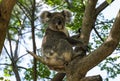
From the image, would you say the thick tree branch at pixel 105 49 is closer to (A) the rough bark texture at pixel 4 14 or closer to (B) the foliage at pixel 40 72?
(A) the rough bark texture at pixel 4 14

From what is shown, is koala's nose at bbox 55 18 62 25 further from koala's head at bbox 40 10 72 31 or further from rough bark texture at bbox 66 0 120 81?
rough bark texture at bbox 66 0 120 81

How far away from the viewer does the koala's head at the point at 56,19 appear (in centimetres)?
786

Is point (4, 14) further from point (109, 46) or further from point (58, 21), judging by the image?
point (58, 21)

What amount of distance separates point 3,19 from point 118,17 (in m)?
1.77

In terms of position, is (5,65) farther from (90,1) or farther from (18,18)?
(90,1)

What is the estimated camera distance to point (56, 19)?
26.0ft

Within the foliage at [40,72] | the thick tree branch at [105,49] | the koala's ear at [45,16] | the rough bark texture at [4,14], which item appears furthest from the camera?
the foliage at [40,72]

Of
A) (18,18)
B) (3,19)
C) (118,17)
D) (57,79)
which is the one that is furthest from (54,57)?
(18,18)

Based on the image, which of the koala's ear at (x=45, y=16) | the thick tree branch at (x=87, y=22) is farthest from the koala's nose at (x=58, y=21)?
the thick tree branch at (x=87, y=22)

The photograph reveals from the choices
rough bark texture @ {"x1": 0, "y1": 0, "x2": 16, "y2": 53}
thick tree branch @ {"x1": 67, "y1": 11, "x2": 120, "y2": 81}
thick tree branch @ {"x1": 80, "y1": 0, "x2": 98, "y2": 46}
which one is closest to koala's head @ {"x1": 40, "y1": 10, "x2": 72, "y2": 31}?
thick tree branch @ {"x1": 80, "y1": 0, "x2": 98, "y2": 46}

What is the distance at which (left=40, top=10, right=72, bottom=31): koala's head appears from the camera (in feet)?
25.8

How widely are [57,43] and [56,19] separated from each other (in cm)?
74

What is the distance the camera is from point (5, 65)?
1062 centimetres

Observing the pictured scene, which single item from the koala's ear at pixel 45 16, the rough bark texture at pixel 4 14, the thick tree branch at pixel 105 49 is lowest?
the thick tree branch at pixel 105 49
